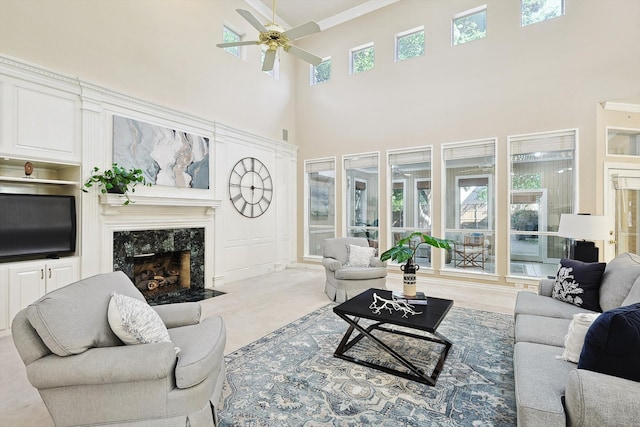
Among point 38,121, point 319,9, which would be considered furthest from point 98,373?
point 319,9

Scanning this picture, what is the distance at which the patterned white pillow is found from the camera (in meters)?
1.77

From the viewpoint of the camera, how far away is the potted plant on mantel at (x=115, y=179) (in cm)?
393

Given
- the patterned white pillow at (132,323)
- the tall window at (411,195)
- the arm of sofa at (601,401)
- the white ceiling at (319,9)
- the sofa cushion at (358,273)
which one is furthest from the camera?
the white ceiling at (319,9)

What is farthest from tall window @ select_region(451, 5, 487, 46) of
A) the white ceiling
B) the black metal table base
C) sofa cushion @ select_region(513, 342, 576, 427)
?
sofa cushion @ select_region(513, 342, 576, 427)

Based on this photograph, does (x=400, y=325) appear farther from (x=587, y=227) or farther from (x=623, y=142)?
(x=623, y=142)

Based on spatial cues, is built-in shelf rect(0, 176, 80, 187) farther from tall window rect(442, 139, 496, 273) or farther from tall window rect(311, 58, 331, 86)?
tall window rect(442, 139, 496, 273)

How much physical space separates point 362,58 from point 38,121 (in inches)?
225

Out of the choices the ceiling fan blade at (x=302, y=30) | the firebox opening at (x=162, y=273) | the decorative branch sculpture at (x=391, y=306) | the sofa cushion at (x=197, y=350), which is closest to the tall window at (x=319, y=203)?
the firebox opening at (x=162, y=273)

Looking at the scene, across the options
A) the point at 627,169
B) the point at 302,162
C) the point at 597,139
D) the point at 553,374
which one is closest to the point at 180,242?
the point at 302,162

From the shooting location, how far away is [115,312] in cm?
179

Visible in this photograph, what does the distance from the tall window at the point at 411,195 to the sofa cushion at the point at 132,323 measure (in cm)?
505

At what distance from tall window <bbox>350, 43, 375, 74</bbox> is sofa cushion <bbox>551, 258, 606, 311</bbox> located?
5.29 meters

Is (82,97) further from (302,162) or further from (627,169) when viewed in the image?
(627,169)

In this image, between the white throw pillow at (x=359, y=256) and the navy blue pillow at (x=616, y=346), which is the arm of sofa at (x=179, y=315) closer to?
the navy blue pillow at (x=616, y=346)
